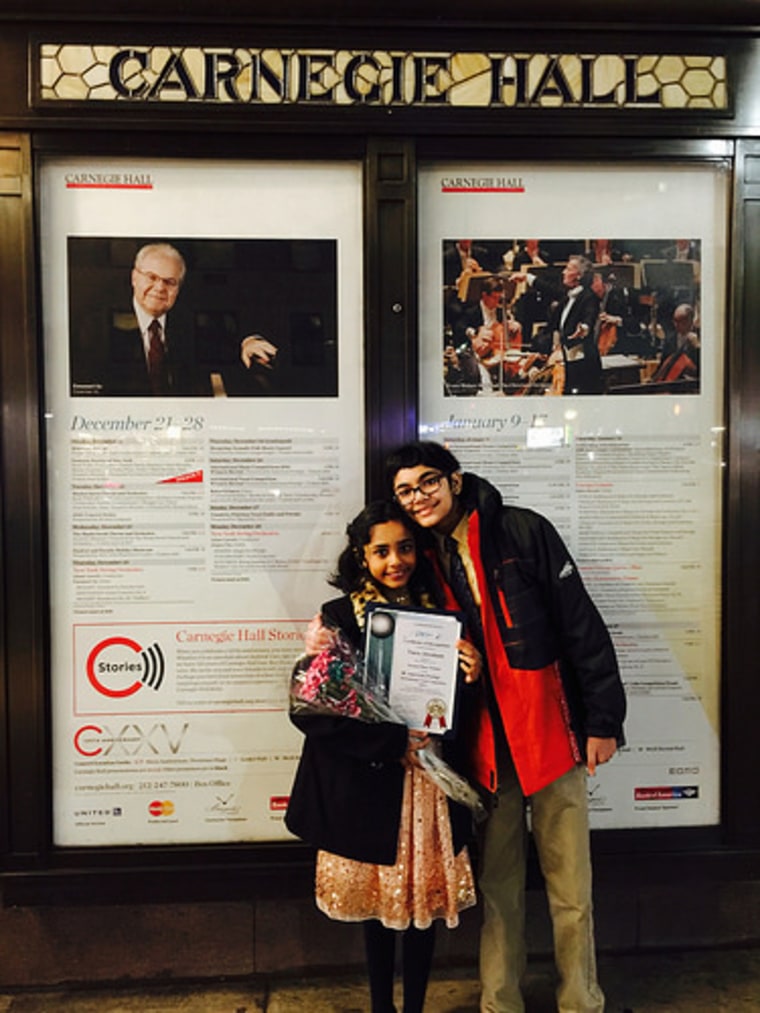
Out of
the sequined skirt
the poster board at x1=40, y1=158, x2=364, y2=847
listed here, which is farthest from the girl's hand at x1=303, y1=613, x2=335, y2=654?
the poster board at x1=40, y1=158, x2=364, y2=847

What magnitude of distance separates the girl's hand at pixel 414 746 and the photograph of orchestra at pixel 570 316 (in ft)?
4.81

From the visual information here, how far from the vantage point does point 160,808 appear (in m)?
3.19

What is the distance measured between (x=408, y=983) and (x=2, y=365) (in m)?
2.82

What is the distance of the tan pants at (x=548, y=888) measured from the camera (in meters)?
2.71

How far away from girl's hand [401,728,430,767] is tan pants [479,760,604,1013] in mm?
437

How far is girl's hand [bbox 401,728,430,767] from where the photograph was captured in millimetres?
2457

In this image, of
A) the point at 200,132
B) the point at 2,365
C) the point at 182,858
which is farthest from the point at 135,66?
the point at 182,858

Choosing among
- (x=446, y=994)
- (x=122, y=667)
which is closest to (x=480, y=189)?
(x=122, y=667)

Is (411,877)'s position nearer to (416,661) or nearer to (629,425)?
(416,661)

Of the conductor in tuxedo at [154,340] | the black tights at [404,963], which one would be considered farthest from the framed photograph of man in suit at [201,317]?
the black tights at [404,963]

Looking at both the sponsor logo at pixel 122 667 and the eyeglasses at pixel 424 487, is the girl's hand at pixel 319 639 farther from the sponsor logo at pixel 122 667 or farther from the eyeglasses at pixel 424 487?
the sponsor logo at pixel 122 667

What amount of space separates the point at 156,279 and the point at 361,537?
1515 millimetres

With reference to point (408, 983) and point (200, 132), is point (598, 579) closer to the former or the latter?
point (408, 983)

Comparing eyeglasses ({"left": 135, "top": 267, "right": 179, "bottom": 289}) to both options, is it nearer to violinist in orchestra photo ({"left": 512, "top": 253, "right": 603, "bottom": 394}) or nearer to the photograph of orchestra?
the photograph of orchestra
